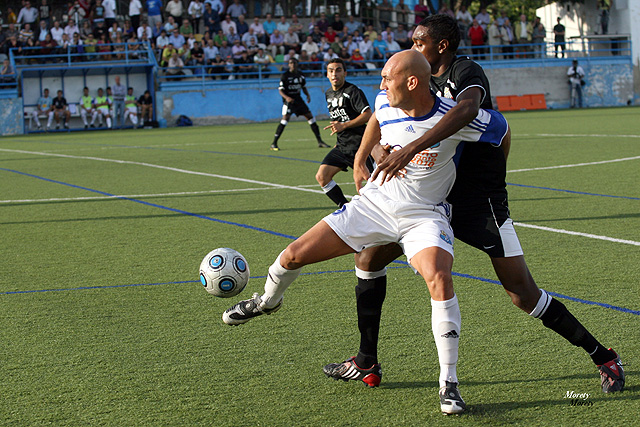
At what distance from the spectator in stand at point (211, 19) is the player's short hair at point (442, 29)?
31.3 m

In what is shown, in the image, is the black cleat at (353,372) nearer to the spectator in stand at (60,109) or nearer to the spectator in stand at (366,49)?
the spectator in stand at (60,109)

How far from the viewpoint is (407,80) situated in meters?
3.53

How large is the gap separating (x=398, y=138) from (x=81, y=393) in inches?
73.9

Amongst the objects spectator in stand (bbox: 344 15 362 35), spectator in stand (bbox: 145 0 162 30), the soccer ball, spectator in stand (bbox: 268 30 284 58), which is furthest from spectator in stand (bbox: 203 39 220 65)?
the soccer ball

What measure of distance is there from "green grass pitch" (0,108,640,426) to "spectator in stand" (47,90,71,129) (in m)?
21.3

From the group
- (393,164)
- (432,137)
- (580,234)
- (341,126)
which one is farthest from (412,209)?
(341,126)

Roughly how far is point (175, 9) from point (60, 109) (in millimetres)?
6922

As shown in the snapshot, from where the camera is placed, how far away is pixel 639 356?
13.3 ft

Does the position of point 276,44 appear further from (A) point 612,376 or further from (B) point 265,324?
(A) point 612,376

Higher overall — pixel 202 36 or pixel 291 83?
pixel 202 36

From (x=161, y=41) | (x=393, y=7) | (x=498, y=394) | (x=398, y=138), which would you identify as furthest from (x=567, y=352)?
(x=393, y=7)

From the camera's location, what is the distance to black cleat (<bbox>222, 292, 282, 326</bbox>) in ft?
13.1

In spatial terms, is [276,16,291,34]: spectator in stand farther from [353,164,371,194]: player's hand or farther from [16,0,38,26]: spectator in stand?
[353,164,371,194]: player's hand

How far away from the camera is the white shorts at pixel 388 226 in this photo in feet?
11.6
